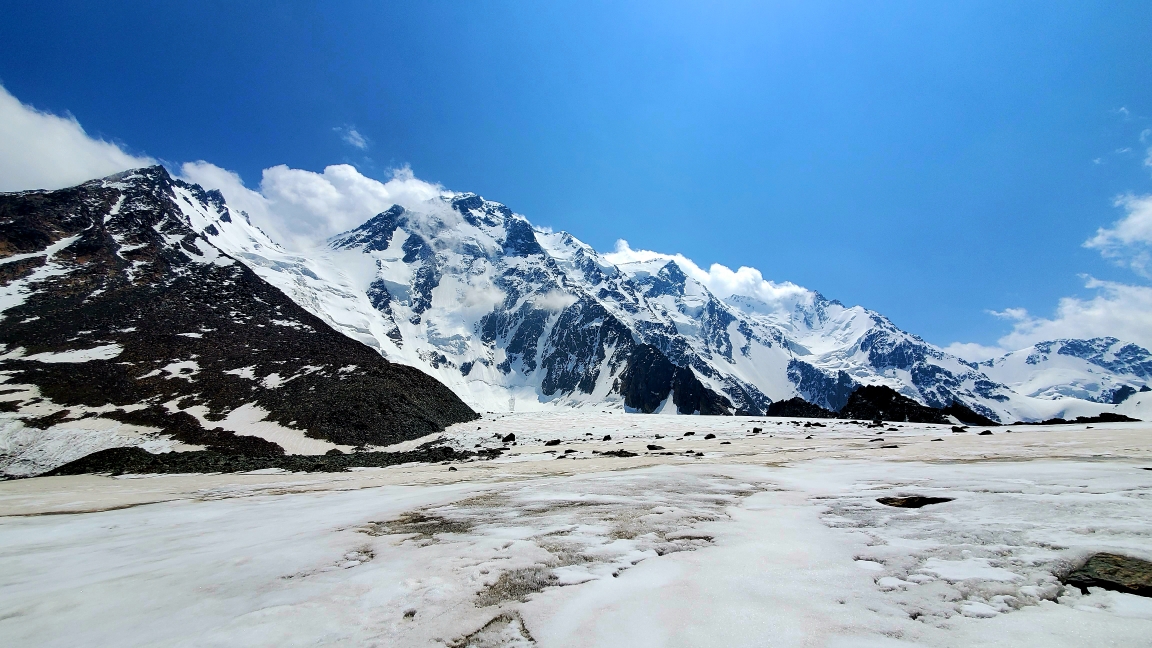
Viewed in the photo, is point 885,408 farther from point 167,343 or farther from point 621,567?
point 167,343

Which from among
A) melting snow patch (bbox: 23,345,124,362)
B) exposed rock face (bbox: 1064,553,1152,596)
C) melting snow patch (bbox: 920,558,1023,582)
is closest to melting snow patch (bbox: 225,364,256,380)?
melting snow patch (bbox: 23,345,124,362)

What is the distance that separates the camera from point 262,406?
46344 mm

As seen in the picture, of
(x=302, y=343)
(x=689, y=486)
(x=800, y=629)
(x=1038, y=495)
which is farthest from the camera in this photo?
(x=302, y=343)

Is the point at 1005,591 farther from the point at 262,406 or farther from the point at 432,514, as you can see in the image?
the point at 262,406

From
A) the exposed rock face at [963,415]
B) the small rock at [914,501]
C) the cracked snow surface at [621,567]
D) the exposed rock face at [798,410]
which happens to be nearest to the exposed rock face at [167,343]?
the cracked snow surface at [621,567]

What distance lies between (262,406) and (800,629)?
178 ft

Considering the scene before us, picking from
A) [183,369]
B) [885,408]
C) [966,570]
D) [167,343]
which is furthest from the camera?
[885,408]

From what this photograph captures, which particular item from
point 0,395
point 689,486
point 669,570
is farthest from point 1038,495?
point 0,395

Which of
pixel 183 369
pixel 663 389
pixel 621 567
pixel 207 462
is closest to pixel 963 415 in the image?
pixel 621 567

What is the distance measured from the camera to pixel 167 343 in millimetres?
59156

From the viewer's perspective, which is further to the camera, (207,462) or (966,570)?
(207,462)

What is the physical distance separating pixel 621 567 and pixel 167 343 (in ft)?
246

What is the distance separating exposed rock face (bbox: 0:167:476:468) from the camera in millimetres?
44469

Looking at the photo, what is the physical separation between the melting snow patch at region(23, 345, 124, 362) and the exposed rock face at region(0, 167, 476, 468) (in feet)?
0.39
